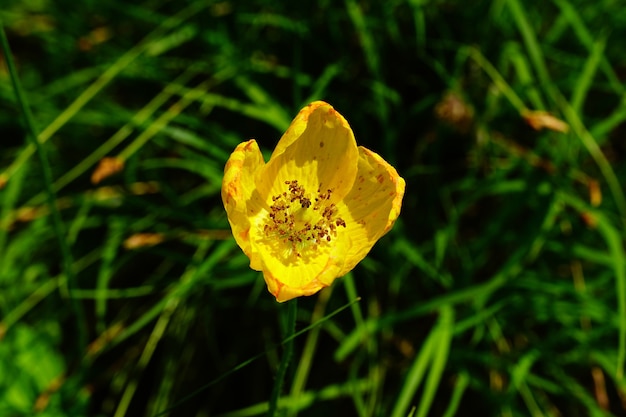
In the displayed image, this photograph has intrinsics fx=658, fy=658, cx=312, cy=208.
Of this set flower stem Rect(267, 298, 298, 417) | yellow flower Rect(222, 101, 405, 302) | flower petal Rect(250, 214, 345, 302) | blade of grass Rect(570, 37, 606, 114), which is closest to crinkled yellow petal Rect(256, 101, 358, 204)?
yellow flower Rect(222, 101, 405, 302)

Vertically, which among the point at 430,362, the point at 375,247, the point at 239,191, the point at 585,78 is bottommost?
the point at 430,362

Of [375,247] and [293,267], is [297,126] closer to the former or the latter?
[293,267]

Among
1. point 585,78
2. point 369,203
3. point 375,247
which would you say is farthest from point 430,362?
point 585,78

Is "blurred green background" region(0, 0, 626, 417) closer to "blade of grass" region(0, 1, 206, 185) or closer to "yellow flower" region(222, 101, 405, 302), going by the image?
"blade of grass" region(0, 1, 206, 185)

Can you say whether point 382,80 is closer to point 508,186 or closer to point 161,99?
point 508,186

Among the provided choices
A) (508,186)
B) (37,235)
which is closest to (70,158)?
(37,235)
